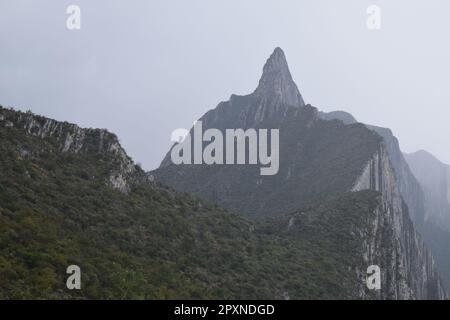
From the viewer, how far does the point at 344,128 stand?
432 ft

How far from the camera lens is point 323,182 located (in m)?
104

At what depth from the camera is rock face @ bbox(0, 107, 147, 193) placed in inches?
1812

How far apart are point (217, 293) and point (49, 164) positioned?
18.5 metres

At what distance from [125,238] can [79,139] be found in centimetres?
1556

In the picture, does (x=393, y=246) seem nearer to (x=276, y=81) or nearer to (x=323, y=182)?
(x=323, y=182)

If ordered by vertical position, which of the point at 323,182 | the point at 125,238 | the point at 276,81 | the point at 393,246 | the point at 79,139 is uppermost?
the point at 276,81

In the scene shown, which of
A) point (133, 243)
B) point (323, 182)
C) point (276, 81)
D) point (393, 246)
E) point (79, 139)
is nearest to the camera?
point (133, 243)

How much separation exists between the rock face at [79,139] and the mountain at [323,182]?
27.9m

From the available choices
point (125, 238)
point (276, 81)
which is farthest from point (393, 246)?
point (276, 81)

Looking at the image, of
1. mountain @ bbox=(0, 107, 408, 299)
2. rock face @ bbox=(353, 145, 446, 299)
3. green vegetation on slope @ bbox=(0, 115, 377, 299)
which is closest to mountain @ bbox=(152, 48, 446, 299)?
rock face @ bbox=(353, 145, 446, 299)

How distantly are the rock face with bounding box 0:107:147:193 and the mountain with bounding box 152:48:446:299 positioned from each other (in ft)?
91.5
